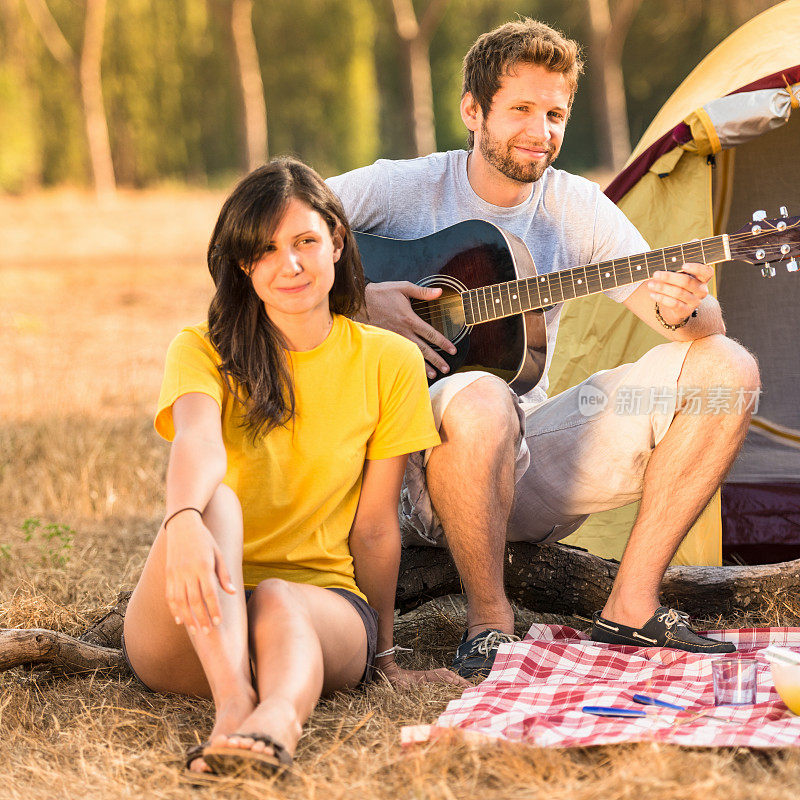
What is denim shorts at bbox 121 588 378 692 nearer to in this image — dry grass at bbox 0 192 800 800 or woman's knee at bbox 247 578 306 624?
dry grass at bbox 0 192 800 800

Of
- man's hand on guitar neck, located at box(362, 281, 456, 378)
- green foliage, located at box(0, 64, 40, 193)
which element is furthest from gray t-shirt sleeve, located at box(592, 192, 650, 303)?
green foliage, located at box(0, 64, 40, 193)

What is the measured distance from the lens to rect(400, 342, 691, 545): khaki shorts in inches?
88.4

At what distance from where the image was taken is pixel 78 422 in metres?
4.72

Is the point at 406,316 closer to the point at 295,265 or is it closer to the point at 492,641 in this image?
the point at 295,265

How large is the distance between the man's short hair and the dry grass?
1.34 meters

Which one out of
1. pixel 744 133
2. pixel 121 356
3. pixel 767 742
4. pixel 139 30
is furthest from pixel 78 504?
pixel 139 30

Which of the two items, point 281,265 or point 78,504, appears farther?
point 78,504

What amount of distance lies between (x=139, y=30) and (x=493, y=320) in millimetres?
14517

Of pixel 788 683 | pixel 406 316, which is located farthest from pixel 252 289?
pixel 788 683

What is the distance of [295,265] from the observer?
1.95 m

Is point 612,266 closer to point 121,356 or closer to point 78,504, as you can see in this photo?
point 78,504

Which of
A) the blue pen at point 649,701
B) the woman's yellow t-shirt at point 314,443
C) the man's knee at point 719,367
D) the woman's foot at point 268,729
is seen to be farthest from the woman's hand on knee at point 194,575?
the man's knee at point 719,367

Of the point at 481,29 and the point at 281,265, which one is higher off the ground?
the point at 481,29

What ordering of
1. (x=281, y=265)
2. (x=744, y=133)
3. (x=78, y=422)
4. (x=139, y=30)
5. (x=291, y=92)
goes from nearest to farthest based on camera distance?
(x=281, y=265) → (x=744, y=133) → (x=78, y=422) → (x=139, y=30) → (x=291, y=92)
